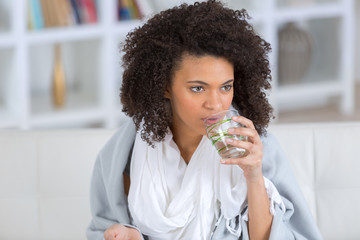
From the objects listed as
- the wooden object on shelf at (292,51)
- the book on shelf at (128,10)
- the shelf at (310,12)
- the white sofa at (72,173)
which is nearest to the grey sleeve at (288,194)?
the white sofa at (72,173)

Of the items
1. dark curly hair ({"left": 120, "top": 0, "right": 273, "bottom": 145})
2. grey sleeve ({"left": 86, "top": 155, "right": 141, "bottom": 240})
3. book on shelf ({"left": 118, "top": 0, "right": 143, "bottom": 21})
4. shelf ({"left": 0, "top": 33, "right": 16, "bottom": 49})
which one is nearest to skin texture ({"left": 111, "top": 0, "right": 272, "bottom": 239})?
dark curly hair ({"left": 120, "top": 0, "right": 273, "bottom": 145})

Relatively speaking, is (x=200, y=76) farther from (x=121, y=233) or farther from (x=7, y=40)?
(x=7, y=40)

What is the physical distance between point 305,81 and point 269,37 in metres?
0.52

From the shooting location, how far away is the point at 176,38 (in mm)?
1373

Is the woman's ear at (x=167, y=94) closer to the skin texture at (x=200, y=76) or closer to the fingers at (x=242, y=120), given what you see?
the skin texture at (x=200, y=76)

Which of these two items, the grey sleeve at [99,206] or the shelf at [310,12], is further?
the shelf at [310,12]

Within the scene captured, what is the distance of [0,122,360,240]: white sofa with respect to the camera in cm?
177

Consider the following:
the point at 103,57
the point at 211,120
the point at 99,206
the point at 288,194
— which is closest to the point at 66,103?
the point at 103,57

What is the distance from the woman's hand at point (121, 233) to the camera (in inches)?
Answer: 56.8

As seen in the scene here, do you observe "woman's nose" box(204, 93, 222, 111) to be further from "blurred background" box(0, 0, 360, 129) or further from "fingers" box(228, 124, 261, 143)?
"blurred background" box(0, 0, 360, 129)

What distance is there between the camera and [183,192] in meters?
1.47

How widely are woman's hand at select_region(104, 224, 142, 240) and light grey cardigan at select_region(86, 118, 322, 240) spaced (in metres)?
0.04

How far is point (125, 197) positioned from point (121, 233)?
0.14m

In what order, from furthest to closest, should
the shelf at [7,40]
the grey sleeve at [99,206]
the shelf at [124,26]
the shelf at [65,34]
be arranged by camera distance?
the shelf at [124,26], the shelf at [65,34], the shelf at [7,40], the grey sleeve at [99,206]
